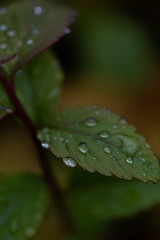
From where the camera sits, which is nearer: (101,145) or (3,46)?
(101,145)

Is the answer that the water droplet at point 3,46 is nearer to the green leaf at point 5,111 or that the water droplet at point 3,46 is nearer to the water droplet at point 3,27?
the water droplet at point 3,27

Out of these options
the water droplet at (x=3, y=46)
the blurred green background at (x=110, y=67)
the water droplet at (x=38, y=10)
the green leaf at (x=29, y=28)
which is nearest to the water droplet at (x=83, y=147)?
the green leaf at (x=29, y=28)

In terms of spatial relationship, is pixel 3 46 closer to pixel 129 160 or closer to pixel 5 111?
pixel 5 111

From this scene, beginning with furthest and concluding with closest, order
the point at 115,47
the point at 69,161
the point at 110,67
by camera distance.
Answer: the point at 115,47, the point at 110,67, the point at 69,161

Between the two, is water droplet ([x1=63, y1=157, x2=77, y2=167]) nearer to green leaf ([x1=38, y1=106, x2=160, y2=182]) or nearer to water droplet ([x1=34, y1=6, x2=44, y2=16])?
green leaf ([x1=38, y1=106, x2=160, y2=182])

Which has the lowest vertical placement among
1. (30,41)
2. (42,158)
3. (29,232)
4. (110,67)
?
(110,67)

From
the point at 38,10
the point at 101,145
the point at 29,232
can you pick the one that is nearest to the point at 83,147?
the point at 101,145

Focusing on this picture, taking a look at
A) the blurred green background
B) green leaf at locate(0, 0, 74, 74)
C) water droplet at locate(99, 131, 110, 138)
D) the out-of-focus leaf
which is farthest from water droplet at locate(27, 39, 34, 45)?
the out-of-focus leaf
